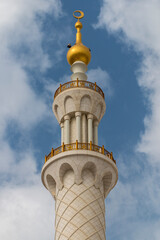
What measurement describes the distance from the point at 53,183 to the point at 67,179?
2.15 metres

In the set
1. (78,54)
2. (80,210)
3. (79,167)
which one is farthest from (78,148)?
(78,54)

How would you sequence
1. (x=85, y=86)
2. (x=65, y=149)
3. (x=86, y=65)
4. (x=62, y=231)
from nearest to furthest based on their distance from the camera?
(x=62, y=231) → (x=65, y=149) → (x=85, y=86) → (x=86, y=65)

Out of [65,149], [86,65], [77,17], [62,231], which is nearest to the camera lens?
[62,231]

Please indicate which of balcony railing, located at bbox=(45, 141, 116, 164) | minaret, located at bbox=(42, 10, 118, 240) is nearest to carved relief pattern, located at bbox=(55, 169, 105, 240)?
minaret, located at bbox=(42, 10, 118, 240)

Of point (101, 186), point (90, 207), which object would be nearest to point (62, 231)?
point (90, 207)

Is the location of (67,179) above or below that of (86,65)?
below

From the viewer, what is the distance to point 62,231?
3238 centimetres

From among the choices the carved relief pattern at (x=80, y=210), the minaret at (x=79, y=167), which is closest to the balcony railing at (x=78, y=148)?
the minaret at (x=79, y=167)

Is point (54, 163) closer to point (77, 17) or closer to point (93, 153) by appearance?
point (93, 153)

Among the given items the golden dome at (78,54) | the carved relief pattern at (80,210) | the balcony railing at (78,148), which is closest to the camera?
the carved relief pattern at (80,210)

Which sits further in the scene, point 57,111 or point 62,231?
point 57,111

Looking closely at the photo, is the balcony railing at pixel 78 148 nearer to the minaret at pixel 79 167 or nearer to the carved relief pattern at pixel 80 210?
the minaret at pixel 79 167

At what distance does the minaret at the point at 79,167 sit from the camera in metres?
32.4

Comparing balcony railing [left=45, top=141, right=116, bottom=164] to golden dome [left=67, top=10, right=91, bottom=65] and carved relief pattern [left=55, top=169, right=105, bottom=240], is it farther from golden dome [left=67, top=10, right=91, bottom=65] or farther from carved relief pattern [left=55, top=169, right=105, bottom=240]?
golden dome [left=67, top=10, right=91, bottom=65]
